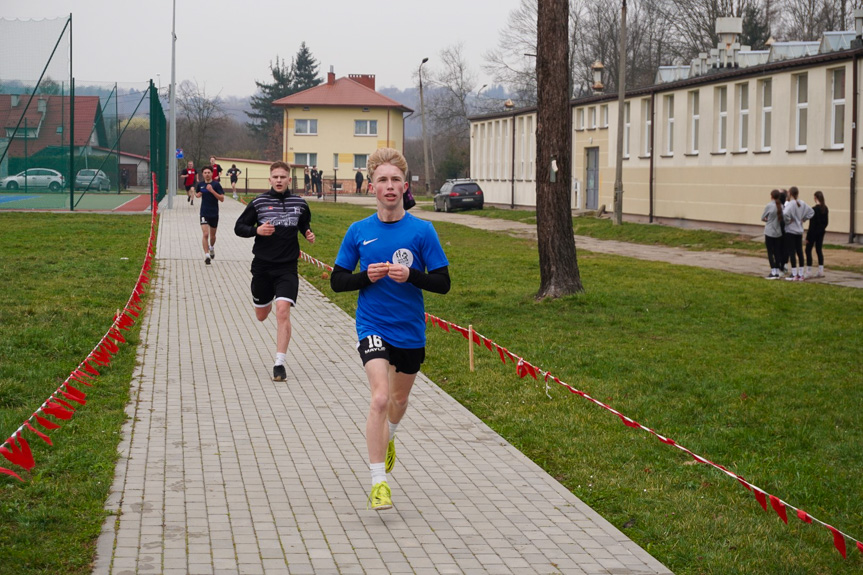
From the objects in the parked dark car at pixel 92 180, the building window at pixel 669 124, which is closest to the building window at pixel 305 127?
the building window at pixel 669 124

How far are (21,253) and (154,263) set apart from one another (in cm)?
268

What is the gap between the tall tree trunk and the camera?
49.8 feet

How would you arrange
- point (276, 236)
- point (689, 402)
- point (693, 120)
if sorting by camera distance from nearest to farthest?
point (689, 402), point (276, 236), point (693, 120)

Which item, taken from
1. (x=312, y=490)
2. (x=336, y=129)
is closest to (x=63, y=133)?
(x=312, y=490)

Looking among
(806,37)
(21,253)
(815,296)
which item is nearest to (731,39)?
(806,37)

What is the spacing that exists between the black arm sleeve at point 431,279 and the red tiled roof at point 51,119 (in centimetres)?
2654

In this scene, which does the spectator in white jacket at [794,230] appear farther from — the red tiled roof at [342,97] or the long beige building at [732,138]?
the red tiled roof at [342,97]

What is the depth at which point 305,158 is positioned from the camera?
297 feet

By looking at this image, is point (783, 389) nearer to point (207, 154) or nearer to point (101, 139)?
point (101, 139)

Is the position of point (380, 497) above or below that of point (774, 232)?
below

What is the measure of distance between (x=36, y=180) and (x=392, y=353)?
93.7ft

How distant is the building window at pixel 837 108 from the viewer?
2858 cm

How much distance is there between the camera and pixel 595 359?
11.1 metres

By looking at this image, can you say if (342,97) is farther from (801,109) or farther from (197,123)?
(801,109)
